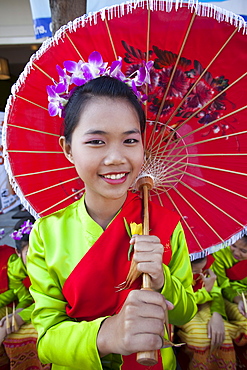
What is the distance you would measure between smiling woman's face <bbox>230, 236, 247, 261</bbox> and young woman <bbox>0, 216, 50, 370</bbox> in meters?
1.65

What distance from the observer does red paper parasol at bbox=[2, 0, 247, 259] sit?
1063 mm

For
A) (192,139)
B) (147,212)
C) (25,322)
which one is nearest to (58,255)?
(147,212)

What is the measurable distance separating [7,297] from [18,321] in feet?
0.97

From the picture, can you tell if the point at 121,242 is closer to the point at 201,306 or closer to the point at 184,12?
the point at 184,12

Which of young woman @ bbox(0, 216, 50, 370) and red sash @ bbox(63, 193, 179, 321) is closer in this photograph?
red sash @ bbox(63, 193, 179, 321)

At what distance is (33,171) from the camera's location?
A: 1.45m

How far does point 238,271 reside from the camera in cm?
241

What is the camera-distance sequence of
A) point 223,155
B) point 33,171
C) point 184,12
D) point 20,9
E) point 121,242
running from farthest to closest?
point 20,9 → point 33,171 → point 223,155 → point 121,242 → point 184,12

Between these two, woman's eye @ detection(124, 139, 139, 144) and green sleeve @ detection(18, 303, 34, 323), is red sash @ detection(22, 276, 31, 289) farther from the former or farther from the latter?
woman's eye @ detection(124, 139, 139, 144)

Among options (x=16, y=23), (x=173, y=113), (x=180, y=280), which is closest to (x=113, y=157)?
(x=173, y=113)

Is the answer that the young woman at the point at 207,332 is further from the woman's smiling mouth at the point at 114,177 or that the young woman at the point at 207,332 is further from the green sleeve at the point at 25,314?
the woman's smiling mouth at the point at 114,177

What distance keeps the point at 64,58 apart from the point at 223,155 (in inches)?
31.9

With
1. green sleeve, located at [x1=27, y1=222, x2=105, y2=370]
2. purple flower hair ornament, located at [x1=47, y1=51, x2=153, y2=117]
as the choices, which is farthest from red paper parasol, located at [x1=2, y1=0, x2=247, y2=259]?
green sleeve, located at [x1=27, y1=222, x2=105, y2=370]

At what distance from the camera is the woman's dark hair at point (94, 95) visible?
3.46 ft
